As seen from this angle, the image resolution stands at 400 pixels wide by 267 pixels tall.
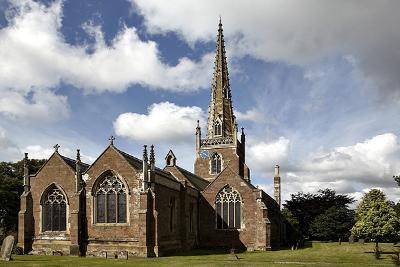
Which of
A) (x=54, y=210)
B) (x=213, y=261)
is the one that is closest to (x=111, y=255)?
(x=54, y=210)

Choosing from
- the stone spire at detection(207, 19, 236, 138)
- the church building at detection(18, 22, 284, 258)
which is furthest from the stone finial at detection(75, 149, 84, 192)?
the stone spire at detection(207, 19, 236, 138)

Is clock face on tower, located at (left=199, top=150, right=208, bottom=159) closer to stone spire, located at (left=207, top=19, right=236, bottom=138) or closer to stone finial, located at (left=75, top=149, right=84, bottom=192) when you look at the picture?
stone spire, located at (left=207, top=19, right=236, bottom=138)

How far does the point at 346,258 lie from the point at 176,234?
1509 centimetres

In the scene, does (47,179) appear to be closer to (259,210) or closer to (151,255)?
(151,255)

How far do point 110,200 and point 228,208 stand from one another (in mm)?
14474

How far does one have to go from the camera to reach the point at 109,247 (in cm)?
3572

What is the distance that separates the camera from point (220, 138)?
65.4 m

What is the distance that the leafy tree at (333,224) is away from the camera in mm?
68938

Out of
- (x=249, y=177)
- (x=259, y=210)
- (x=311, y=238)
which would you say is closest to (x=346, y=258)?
(x=259, y=210)

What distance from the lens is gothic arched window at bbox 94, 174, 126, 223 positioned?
36312 mm

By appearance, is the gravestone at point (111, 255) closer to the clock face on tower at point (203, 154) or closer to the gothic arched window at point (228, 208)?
the gothic arched window at point (228, 208)

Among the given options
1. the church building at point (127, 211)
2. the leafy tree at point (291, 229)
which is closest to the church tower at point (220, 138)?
the leafy tree at point (291, 229)

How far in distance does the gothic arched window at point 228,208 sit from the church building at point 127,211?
10 cm

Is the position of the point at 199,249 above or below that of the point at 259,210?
below
